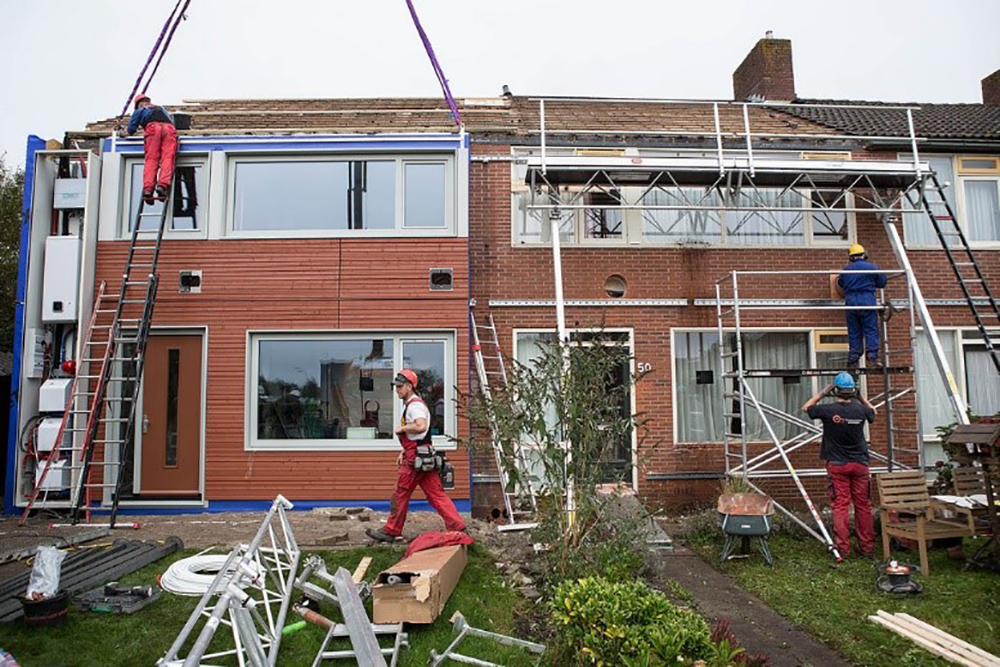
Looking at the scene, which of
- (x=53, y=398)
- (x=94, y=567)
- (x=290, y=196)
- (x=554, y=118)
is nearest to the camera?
(x=94, y=567)

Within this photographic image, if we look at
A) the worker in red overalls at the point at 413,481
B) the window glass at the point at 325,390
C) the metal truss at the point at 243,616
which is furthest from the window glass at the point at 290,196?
the metal truss at the point at 243,616

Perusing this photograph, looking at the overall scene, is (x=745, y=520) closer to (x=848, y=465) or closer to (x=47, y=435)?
(x=848, y=465)

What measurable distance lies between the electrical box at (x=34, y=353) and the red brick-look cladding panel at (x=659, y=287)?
614 cm

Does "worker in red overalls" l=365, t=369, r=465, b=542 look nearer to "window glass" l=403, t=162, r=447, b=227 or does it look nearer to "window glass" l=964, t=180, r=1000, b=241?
"window glass" l=403, t=162, r=447, b=227

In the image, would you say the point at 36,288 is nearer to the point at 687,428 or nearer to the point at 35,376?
the point at 35,376

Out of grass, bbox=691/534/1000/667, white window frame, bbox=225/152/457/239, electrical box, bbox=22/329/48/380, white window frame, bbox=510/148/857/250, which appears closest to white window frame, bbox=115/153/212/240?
white window frame, bbox=225/152/457/239

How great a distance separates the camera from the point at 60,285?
994 centimetres

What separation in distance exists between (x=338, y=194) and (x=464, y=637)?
7.11 metres

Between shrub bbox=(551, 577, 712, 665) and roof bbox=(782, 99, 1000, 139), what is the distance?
9556mm

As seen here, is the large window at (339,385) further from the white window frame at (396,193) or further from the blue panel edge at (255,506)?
the white window frame at (396,193)

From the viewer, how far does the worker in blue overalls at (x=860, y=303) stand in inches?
404

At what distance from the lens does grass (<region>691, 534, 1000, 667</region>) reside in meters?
5.62

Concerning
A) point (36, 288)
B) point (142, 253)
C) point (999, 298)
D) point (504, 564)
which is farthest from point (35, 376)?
point (999, 298)

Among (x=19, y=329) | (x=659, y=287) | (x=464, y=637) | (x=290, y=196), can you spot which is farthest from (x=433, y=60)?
(x=464, y=637)
